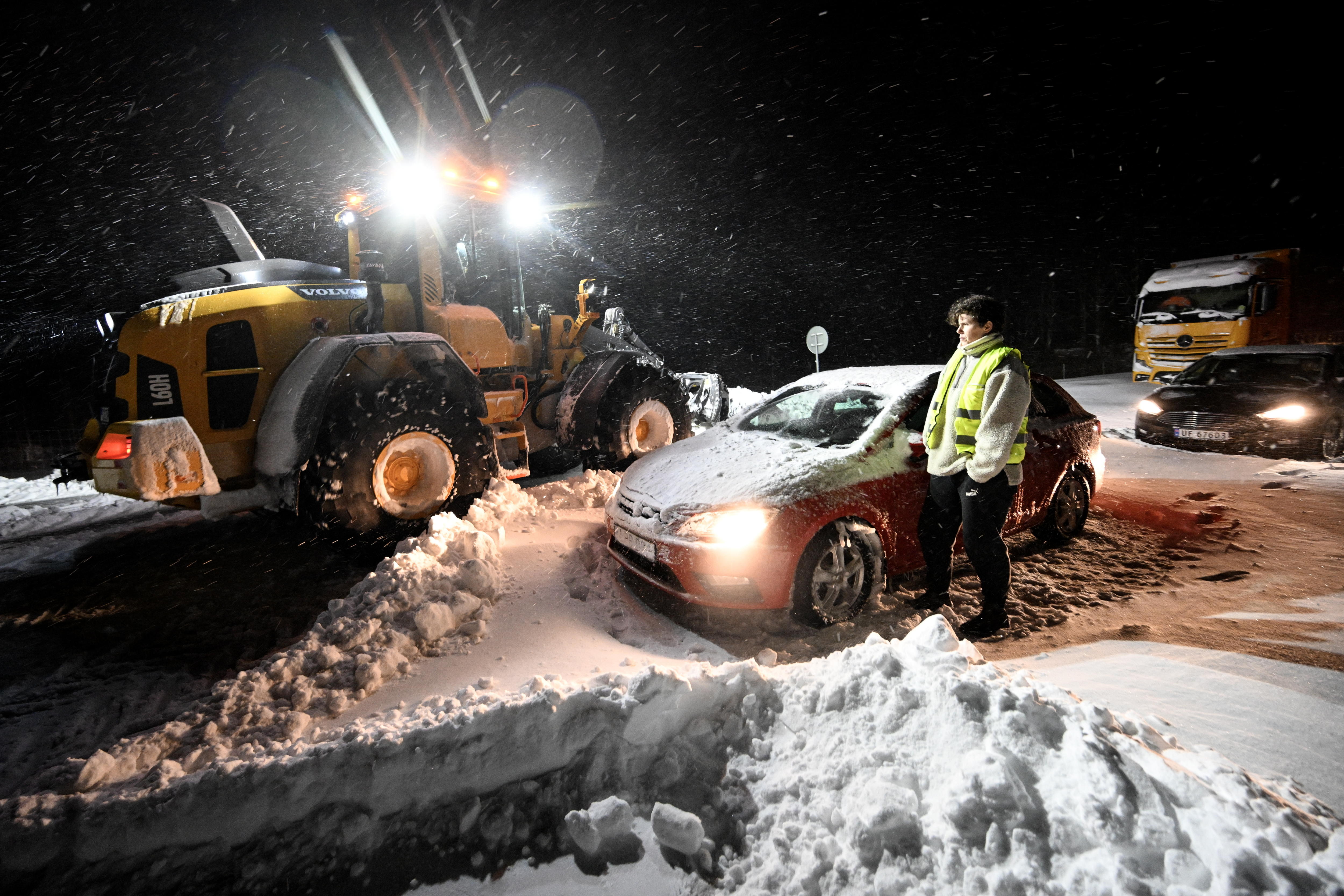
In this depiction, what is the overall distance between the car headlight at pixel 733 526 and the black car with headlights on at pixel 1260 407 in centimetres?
799

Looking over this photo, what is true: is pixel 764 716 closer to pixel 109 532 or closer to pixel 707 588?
pixel 707 588

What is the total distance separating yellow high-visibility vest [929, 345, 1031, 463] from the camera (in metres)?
3.52

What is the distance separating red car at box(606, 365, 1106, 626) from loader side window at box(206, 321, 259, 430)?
10.2ft

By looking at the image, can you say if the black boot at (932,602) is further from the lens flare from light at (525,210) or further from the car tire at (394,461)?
the lens flare from light at (525,210)

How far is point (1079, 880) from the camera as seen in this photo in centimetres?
158

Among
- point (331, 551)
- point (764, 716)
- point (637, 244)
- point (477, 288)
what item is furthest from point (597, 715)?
point (637, 244)

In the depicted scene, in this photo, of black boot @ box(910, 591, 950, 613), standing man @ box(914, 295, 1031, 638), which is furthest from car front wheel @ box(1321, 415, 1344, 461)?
black boot @ box(910, 591, 950, 613)

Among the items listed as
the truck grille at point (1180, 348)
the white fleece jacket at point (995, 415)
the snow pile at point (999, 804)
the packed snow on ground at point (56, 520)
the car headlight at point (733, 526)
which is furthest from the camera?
the truck grille at point (1180, 348)

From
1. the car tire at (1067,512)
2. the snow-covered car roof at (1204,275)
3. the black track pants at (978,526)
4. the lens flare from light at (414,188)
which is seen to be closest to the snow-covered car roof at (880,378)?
the black track pants at (978,526)

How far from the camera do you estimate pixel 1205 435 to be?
831cm

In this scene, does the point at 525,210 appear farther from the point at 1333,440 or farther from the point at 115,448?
the point at 1333,440

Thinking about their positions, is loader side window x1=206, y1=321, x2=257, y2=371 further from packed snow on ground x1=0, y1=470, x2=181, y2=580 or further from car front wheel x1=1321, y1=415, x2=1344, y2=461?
car front wheel x1=1321, y1=415, x2=1344, y2=461

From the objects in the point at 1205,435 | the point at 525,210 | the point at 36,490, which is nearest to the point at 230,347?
the point at 525,210

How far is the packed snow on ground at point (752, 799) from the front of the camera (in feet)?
5.41
